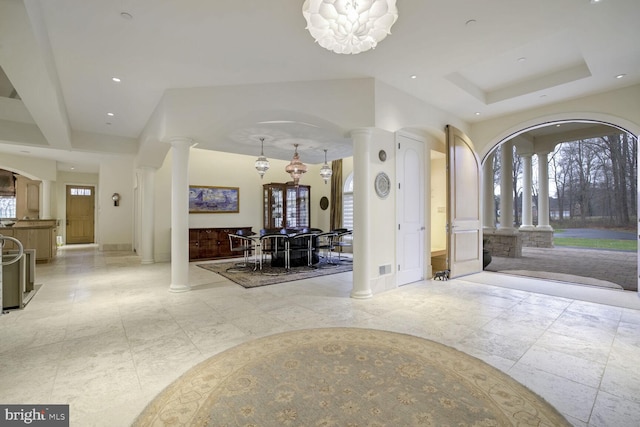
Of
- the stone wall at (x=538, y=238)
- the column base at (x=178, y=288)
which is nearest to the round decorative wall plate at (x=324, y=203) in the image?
the column base at (x=178, y=288)

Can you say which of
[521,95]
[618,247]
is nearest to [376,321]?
[521,95]

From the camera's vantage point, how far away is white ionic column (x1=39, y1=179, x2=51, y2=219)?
9461 mm

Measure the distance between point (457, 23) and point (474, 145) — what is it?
357cm

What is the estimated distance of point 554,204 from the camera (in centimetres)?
1309

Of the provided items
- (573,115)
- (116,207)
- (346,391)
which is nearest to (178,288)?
(346,391)

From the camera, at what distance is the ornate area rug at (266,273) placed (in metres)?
5.04

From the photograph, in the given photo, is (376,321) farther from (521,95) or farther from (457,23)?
(521,95)

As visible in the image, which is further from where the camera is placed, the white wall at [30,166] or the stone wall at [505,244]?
the white wall at [30,166]

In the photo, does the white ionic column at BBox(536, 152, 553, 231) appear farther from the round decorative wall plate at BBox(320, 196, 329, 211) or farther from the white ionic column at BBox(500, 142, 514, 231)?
the round decorative wall plate at BBox(320, 196, 329, 211)

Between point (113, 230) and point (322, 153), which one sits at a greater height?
point (322, 153)

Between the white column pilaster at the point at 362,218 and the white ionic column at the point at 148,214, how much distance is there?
562cm

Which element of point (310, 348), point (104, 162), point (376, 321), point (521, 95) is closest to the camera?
point (310, 348)

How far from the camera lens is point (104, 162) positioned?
9227 mm

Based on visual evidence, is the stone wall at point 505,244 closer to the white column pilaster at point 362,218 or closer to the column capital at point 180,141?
the white column pilaster at point 362,218
